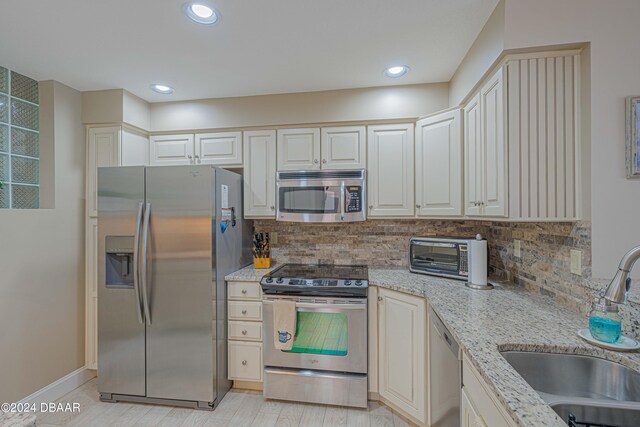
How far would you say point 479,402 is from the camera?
3.36 ft

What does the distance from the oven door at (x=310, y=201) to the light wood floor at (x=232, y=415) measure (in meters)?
1.42

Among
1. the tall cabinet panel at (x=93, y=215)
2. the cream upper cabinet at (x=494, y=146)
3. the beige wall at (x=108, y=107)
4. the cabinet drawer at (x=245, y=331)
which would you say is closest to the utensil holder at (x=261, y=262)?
the cabinet drawer at (x=245, y=331)

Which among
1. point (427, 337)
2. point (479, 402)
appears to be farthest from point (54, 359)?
point (479, 402)

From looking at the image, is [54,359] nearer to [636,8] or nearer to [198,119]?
[198,119]

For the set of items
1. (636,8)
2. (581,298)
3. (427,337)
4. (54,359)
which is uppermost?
(636,8)

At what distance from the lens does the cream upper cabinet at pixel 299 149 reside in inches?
103

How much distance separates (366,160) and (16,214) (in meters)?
2.62

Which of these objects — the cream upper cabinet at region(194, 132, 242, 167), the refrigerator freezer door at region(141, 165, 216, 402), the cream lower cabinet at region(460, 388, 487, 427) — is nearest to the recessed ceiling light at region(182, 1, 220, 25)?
the refrigerator freezer door at region(141, 165, 216, 402)

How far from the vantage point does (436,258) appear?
2242mm

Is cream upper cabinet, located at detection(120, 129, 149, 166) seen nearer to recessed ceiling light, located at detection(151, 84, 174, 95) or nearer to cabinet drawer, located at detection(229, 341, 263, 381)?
recessed ceiling light, located at detection(151, 84, 174, 95)

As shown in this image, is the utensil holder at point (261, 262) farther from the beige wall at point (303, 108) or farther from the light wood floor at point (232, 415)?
the beige wall at point (303, 108)

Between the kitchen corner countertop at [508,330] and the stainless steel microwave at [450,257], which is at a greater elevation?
the stainless steel microwave at [450,257]

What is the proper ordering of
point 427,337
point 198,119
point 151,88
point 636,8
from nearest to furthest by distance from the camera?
point 636,8 < point 427,337 < point 151,88 < point 198,119

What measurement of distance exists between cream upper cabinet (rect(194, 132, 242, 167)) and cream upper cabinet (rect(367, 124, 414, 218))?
119cm
